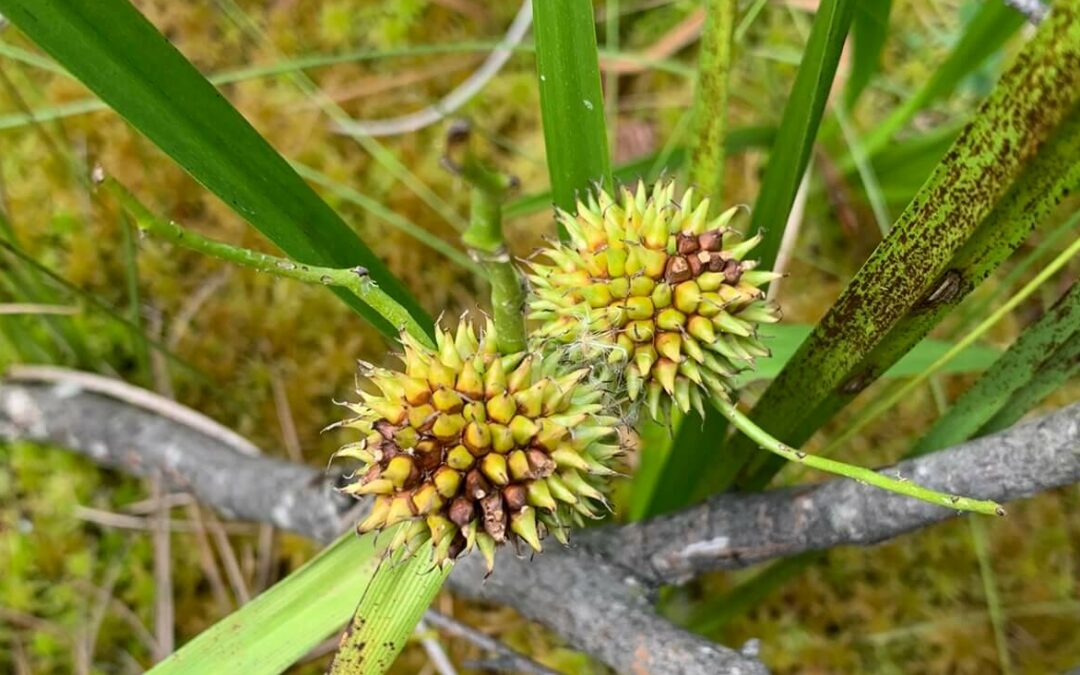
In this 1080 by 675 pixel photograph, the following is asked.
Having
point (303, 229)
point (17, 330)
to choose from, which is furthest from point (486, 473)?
point (17, 330)

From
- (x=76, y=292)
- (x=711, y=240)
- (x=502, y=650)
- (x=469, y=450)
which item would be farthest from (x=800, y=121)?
(x=76, y=292)

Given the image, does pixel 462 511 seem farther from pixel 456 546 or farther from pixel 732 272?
pixel 732 272

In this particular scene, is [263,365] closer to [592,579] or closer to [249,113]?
[249,113]

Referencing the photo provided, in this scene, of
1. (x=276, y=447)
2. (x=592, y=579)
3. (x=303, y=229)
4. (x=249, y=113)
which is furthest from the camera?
(x=249, y=113)

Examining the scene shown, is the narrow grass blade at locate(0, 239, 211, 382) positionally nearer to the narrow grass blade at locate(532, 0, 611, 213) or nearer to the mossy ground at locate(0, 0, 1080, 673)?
the mossy ground at locate(0, 0, 1080, 673)

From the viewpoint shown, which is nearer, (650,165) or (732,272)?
(732,272)

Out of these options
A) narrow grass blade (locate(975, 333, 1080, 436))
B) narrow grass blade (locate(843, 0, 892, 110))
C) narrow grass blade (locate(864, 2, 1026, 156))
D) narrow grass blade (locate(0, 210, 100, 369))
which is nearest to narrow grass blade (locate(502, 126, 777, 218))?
narrow grass blade (locate(843, 0, 892, 110))
